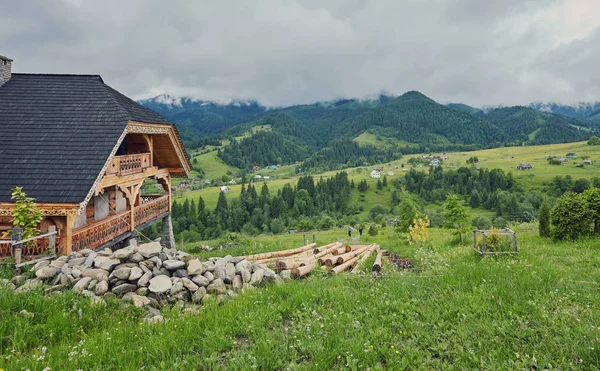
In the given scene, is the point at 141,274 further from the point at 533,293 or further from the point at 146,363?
the point at 533,293

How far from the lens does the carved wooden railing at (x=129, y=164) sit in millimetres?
15367

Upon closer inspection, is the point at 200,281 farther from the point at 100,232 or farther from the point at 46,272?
the point at 100,232

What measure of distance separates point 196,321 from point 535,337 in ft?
19.5

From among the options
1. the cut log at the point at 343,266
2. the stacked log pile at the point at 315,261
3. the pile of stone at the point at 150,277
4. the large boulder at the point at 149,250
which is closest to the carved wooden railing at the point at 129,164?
the pile of stone at the point at 150,277

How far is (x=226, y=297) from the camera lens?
8.08m

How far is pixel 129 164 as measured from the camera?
55.3 feet

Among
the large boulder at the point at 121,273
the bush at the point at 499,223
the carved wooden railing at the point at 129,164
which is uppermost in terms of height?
Result: the carved wooden railing at the point at 129,164

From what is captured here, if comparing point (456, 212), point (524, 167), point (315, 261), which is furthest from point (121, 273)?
point (524, 167)

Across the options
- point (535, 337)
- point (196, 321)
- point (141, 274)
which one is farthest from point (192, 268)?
point (535, 337)

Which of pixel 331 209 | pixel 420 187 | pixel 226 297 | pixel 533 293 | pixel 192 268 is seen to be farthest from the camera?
pixel 420 187

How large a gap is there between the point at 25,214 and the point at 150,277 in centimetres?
575

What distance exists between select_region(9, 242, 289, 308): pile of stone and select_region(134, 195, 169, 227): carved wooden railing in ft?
30.6

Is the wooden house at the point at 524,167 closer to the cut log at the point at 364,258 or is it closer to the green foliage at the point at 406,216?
the green foliage at the point at 406,216

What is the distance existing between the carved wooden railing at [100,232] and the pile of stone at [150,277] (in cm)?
352
